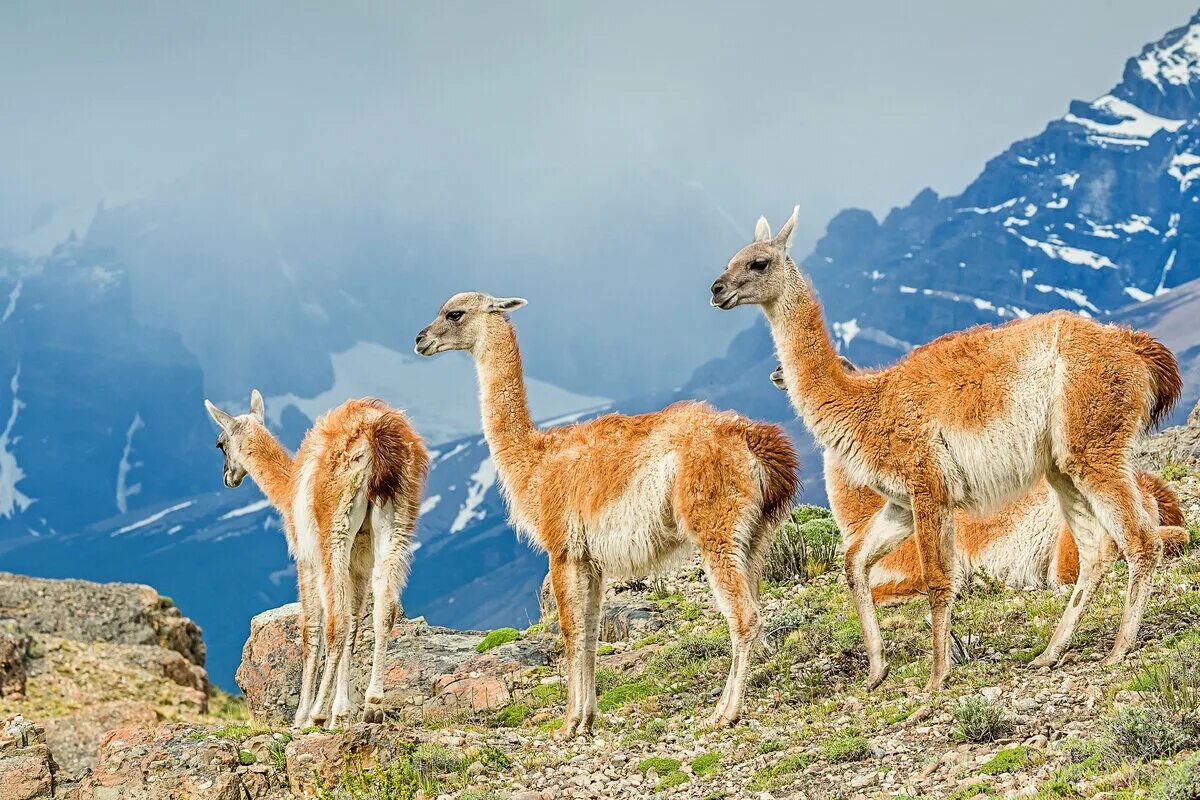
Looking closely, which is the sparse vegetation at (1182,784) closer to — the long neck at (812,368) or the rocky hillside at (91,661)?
the long neck at (812,368)

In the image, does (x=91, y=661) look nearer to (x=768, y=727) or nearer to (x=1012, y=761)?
(x=768, y=727)

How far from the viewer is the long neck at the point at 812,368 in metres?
9.28

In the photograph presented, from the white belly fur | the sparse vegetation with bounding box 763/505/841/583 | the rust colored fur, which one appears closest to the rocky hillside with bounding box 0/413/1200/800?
the rust colored fur

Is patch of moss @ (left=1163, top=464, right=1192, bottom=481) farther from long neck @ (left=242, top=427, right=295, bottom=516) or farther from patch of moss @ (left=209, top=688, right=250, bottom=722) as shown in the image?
patch of moss @ (left=209, top=688, right=250, bottom=722)

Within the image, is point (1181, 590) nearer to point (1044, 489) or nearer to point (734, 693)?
point (1044, 489)

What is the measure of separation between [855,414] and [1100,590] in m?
3.14

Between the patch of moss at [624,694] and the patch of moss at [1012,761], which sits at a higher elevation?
the patch of moss at [624,694]

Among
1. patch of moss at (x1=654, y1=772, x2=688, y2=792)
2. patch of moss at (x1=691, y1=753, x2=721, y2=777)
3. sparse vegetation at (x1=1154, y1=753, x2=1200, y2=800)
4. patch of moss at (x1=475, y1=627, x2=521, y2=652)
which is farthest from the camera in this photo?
patch of moss at (x1=475, y1=627, x2=521, y2=652)

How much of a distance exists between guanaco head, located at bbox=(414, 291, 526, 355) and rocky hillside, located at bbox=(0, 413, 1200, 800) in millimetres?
3352

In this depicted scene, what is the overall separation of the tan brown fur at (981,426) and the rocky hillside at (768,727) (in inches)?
26.9

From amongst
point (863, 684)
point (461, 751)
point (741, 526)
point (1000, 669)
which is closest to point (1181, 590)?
point (1000, 669)

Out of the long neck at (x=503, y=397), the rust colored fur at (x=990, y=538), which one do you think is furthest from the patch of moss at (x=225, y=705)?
the rust colored fur at (x=990, y=538)

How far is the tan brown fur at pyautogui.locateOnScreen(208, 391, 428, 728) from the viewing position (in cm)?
1089

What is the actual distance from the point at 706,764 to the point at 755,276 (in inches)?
147
